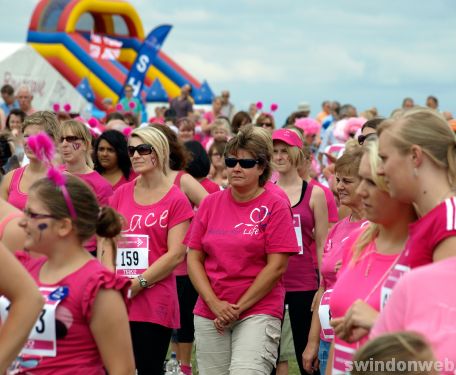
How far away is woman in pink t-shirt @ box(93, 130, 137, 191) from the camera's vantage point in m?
8.20

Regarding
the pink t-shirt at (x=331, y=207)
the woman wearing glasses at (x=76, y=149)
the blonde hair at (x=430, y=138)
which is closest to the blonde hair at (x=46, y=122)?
the woman wearing glasses at (x=76, y=149)

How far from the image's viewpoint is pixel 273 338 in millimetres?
6172

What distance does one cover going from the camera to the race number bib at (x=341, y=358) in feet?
13.3

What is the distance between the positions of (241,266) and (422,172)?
2.84 meters

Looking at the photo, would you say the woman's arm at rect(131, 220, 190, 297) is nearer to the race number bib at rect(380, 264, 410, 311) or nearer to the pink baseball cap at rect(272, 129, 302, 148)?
the pink baseball cap at rect(272, 129, 302, 148)

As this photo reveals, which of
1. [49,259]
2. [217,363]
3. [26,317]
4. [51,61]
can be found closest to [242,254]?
[217,363]

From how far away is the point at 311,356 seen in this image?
6.01m

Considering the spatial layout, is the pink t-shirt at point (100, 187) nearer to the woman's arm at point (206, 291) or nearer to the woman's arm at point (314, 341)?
the woman's arm at point (206, 291)

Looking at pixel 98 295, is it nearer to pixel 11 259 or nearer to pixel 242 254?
pixel 11 259

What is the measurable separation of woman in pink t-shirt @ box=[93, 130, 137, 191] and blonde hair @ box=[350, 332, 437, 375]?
5.43 metres

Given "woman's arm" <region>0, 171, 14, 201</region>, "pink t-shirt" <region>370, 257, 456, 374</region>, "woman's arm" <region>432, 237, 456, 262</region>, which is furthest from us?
"woman's arm" <region>0, 171, 14, 201</region>

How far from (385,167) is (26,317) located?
1.35 metres

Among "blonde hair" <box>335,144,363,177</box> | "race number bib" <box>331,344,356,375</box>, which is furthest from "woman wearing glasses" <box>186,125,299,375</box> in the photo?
"race number bib" <box>331,344,356,375</box>

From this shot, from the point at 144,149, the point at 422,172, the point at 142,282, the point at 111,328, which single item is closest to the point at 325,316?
the point at 142,282
